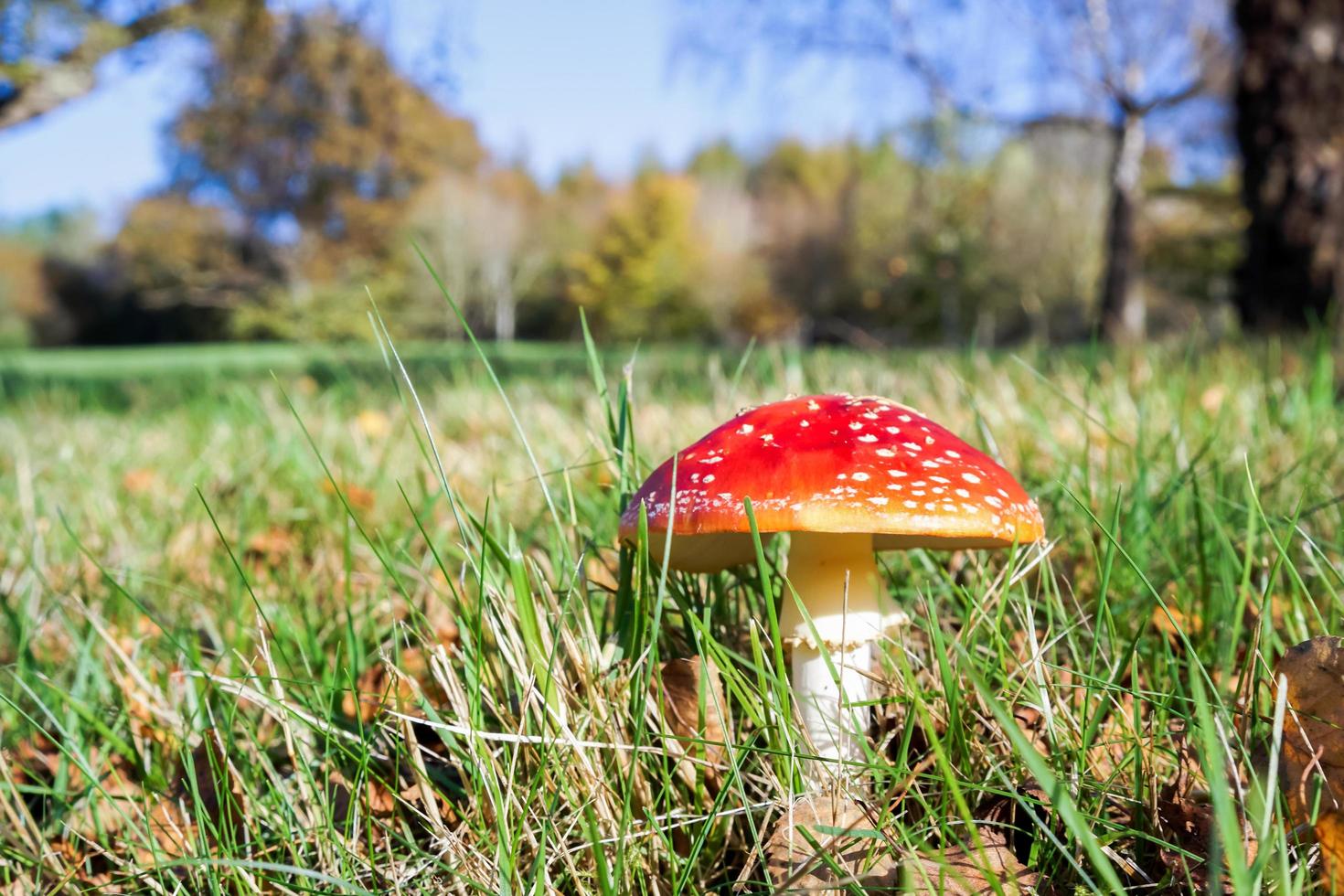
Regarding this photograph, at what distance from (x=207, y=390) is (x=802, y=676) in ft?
14.1

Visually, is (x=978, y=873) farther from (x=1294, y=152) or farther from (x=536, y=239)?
(x=536, y=239)

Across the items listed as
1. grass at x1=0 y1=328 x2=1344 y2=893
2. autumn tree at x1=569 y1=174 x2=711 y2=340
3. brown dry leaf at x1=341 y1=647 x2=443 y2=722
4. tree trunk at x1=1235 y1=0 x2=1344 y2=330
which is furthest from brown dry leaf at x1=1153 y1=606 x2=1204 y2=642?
autumn tree at x1=569 y1=174 x2=711 y2=340

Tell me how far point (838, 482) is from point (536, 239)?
42.4 metres

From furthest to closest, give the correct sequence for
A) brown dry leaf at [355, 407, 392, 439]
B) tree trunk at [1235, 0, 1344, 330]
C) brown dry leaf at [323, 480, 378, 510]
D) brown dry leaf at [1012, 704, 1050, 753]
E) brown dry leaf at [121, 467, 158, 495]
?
tree trunk at [1235, 0, 1344, 330], brown dry leaf at [355, 407, 392, 439], brown dry leaf at [121, 467, 158, 495], brown dry leaf at [323, 480, 378, 510], brown dry leaf at [1012, 704, 1050, 753]

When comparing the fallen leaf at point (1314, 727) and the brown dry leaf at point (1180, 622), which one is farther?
the brown dry leaf at point (1180, 622)

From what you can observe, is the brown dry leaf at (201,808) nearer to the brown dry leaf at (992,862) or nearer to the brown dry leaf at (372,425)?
the brown dry leaf at (992,862)

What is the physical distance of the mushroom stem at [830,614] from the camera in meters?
1.12

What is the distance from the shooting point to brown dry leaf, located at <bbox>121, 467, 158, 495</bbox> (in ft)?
8.15

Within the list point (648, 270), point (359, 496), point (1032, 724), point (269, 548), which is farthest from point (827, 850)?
point (648, 270)

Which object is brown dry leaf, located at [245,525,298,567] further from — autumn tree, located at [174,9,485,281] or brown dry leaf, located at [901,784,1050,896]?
autumn tree, located at [174,9,485,281]

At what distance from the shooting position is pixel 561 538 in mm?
1081

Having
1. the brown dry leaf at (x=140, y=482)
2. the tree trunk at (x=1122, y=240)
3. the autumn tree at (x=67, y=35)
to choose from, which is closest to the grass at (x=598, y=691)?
the brown dry leaf at (x=140, y=482)

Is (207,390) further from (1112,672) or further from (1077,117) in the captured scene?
(1077,117)

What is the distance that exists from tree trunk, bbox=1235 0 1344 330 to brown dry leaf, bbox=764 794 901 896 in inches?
212
